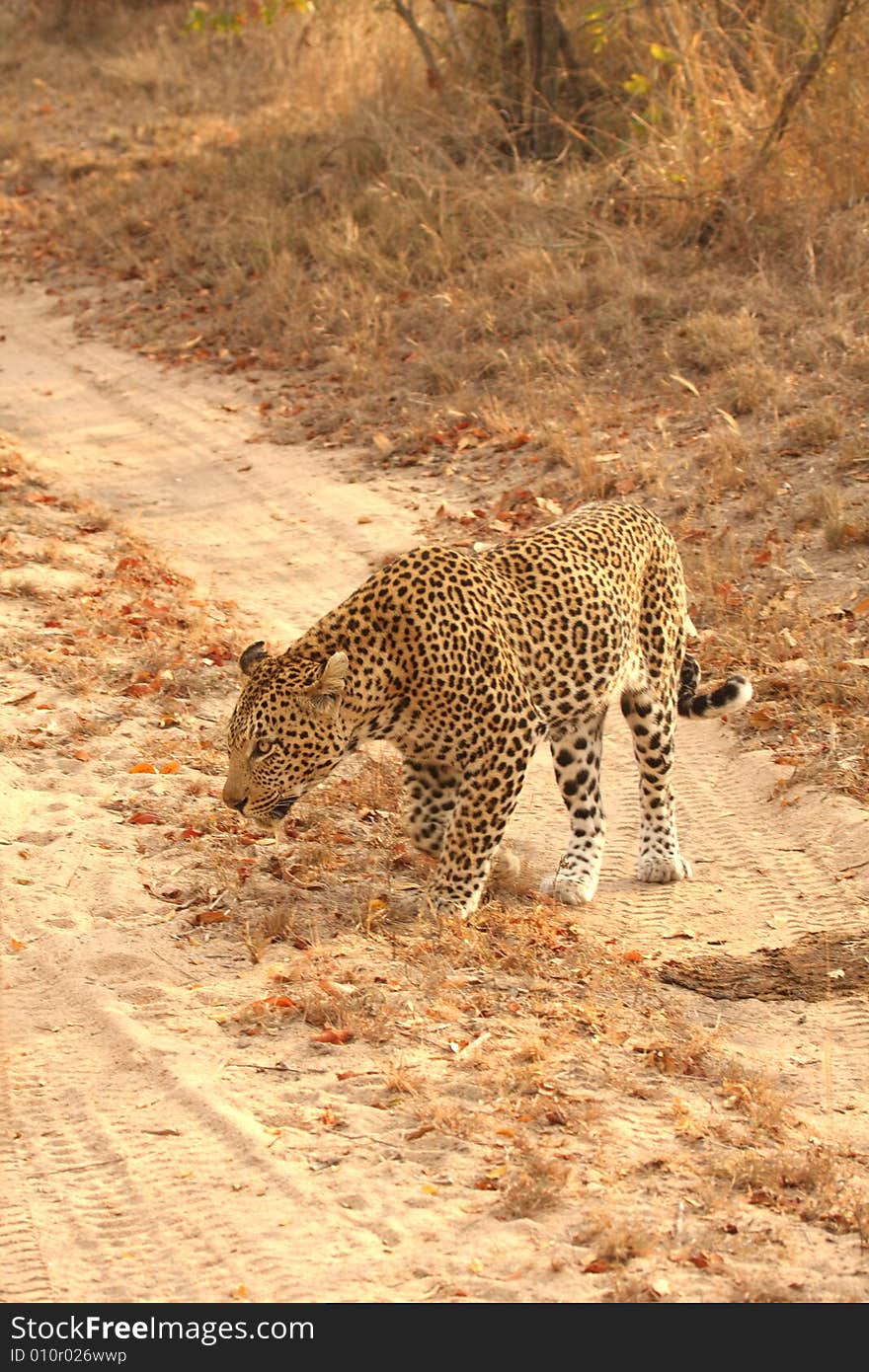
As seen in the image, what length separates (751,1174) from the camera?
5078 mm

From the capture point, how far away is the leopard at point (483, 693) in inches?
257

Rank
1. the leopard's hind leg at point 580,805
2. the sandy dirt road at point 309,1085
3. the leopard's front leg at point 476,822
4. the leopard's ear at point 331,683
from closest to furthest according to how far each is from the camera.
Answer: the sandy dirt road at point 309,1085 < the leopard's ear at point 331,683 < the leopard's front leg at point 476,822 < the leopard's hind leg at point 580,805

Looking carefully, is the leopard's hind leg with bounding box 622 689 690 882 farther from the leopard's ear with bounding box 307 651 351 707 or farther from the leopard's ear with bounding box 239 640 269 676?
the leopard's ear with bounding box 239 640 269 676

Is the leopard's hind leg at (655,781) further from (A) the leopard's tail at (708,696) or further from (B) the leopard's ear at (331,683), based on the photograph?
(B) the leopard's ear at (331,683)

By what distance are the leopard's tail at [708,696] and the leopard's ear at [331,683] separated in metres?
1.90

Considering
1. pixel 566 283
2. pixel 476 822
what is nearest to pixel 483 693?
pixel 476 822

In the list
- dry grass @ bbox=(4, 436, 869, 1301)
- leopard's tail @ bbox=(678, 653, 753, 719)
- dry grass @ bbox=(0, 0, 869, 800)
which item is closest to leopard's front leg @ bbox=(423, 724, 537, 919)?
dry grass @ bbox=(4, 436, 869, 1301)

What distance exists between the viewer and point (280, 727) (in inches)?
254

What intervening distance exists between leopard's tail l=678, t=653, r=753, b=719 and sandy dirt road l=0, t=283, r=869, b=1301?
0.68 m

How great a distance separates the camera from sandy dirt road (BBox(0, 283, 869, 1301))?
15.5ft

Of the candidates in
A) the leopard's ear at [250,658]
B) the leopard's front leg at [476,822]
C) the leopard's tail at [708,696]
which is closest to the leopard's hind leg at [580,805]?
the leopard's tail at [708,696]

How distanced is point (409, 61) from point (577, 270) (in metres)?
5.42
